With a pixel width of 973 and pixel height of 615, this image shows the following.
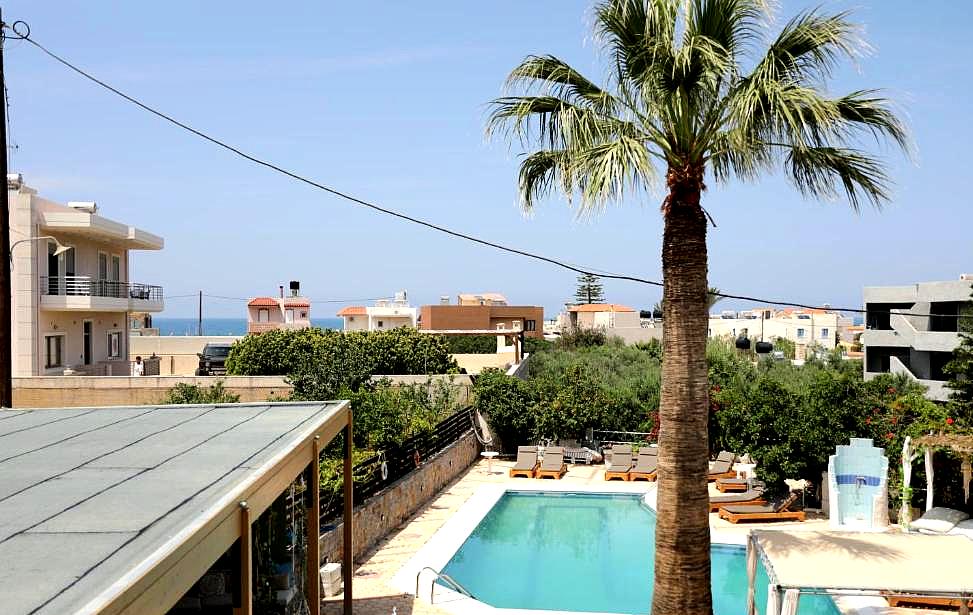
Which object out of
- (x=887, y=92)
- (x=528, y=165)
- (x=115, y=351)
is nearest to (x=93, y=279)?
(x=115, y=351)

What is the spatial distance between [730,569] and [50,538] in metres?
13.5

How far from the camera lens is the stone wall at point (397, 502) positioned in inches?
501

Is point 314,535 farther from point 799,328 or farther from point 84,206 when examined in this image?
point 799,328

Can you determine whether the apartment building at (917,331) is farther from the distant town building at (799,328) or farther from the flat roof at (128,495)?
the distant town building at (799,328)

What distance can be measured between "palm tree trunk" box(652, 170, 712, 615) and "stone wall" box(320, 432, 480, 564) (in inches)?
220

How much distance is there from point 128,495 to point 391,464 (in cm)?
1214

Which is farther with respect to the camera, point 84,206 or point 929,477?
point 84,206

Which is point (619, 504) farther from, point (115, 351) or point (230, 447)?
point (115, 351)

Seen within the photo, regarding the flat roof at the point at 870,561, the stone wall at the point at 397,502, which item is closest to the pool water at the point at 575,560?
the stone wall at the point at 397,502

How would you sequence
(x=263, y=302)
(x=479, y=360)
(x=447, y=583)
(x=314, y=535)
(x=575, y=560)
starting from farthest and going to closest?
(x=263, y=302)
(x=479, y=360)
(x=575, y=560)
(x=447, y=583)
(x=314, y=535)

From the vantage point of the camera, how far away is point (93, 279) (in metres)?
29.3

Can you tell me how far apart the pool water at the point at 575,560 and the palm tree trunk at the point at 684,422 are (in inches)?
179

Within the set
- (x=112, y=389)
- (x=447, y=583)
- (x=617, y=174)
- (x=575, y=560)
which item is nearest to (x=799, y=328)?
(x=112, y=389)

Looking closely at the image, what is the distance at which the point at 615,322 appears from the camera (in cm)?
7988
